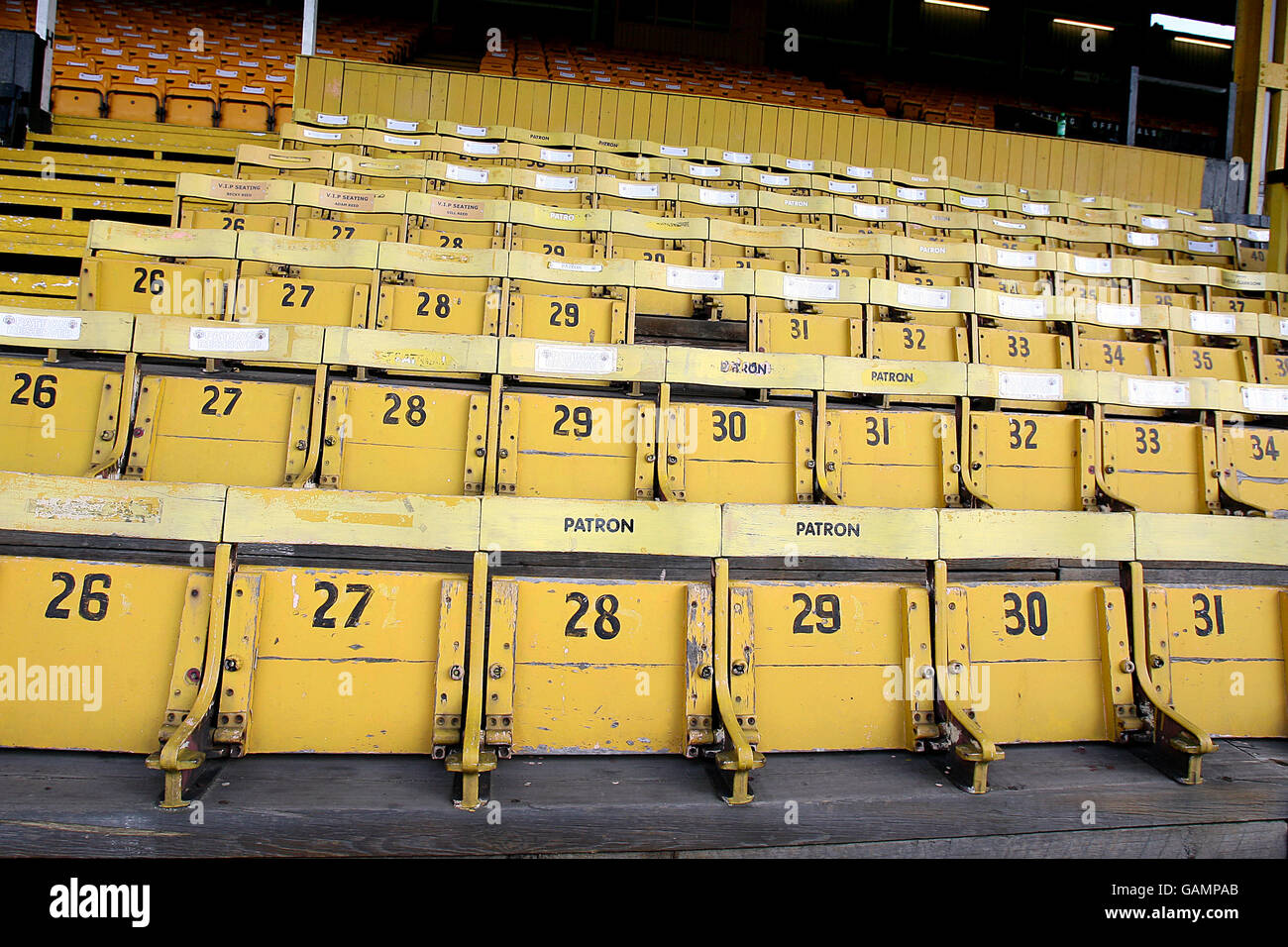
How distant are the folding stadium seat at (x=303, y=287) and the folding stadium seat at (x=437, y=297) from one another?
0.28ft

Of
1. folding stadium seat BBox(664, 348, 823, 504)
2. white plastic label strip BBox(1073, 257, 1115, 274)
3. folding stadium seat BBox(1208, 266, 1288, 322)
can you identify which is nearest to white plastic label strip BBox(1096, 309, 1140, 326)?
white plastic label strip BBox(1073, 257, 1115, 274)

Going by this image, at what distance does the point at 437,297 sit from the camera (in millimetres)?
3230

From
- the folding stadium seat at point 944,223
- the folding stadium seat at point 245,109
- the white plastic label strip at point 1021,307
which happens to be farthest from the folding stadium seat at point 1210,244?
the folding stadium seat at point 245,109

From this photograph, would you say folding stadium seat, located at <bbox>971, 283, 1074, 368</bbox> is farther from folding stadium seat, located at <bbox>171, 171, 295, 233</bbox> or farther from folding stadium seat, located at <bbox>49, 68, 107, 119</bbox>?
folding stadium seat, located at <bbox>49, 68, 107, 119</bbox>

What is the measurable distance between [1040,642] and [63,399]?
3.25 meters

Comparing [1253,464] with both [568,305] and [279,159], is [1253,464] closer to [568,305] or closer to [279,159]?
[568,305]

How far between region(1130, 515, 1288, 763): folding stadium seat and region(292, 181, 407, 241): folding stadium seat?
4117 mm

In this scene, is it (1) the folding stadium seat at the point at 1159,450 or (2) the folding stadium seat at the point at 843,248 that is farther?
(2) the folding stadium seat at the point at 843,248

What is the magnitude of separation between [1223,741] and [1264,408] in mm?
1359

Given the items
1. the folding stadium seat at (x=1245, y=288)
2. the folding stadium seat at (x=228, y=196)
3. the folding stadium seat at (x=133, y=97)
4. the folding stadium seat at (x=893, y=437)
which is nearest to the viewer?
the folding stadium seat at (x=893, y=437)

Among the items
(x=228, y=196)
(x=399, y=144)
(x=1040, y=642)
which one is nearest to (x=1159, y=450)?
(x=1040, y=642)

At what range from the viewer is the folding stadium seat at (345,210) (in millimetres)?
4129

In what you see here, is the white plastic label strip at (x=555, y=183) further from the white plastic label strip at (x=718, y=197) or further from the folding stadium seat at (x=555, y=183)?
the white plastic label strip at (x=718, y=197)
